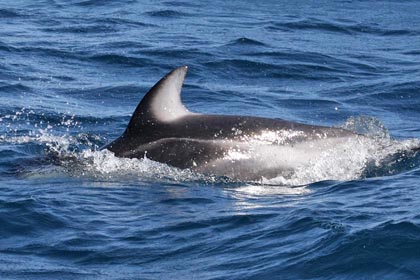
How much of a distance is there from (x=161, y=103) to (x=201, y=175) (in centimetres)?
94

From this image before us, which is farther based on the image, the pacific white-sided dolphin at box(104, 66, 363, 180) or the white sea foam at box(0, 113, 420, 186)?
the pacific white-sided dolphin at box(104, 66, 363, 180)

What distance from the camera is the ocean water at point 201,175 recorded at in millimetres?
9305

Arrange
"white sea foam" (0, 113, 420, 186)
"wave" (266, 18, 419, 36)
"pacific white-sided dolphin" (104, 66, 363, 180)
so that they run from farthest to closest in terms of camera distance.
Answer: "wave" (266, 18, 419, 36), "pacific white-sided dolphin" (104, 66, 363, 180), "white sea foam" (0, 113, 420, 186)

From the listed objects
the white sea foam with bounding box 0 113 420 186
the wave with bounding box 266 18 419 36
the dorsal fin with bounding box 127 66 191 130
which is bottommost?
the wave with bounding box 266 18 419 36

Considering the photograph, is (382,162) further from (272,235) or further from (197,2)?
(197,2)

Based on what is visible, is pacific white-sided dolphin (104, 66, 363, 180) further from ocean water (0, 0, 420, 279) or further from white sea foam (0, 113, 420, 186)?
ocean water (0, 0, 420, 279)

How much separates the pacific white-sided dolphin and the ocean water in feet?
0.69

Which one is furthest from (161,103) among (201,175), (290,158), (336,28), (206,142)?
(336,28)

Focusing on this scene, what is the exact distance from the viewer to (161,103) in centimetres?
1228

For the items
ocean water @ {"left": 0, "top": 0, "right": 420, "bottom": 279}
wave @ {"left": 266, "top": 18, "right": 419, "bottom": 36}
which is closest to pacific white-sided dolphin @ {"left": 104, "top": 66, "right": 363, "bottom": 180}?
ocean water @ {"left": 0, "top": 0, "right": 420, "bottom": 279}

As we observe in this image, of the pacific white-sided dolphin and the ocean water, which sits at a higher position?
the pacific white-sided dolphin

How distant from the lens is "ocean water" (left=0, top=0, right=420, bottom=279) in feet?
30.5

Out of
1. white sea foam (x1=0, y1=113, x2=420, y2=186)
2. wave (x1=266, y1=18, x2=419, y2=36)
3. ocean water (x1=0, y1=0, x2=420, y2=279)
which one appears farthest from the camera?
wave (x1=266, y1=18, x2=419, y2=36)

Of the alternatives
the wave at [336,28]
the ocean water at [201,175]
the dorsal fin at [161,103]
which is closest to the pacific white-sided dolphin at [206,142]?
the dorsal fin at [161,103]
